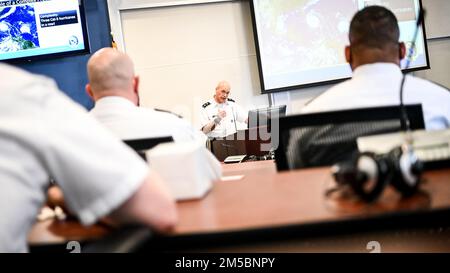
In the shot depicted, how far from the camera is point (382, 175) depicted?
2.16 ft

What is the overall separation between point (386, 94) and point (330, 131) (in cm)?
33

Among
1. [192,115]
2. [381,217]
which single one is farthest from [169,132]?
[192,115]

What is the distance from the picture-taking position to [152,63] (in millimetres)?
5441

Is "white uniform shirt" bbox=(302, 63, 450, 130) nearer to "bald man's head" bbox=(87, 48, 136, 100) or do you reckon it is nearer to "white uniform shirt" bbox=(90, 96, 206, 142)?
"white uniform shirt" bbox=(90, 96, 206, 142)

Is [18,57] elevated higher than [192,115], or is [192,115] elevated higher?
[18,57]

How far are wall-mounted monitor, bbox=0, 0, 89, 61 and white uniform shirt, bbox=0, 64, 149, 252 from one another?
388cm

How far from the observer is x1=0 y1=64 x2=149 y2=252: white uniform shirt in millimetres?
652

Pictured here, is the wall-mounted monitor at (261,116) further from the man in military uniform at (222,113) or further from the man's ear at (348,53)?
the man in military uniform at (222,113)

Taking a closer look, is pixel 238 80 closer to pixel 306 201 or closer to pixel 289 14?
pixel 289 14

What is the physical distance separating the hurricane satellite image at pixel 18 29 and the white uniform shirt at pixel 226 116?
2063 millimetres

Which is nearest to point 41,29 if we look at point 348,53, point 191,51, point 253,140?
point 191,51

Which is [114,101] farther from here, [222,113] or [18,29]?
[222,113]

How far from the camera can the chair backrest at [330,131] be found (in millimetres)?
1007
